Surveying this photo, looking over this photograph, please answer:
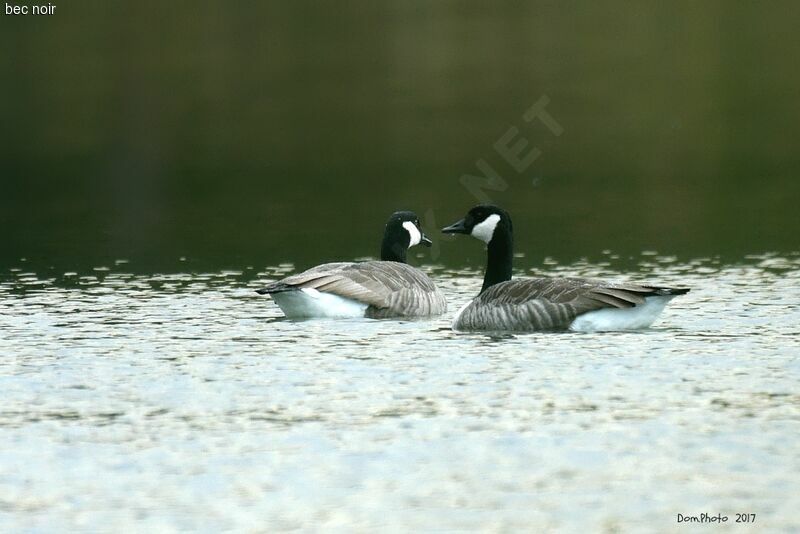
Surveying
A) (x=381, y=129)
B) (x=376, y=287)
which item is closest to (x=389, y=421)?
(x=376, y=287)

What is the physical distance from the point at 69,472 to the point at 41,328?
634 cm

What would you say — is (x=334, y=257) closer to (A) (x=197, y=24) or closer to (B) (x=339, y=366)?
(B) (x=339, y=366)

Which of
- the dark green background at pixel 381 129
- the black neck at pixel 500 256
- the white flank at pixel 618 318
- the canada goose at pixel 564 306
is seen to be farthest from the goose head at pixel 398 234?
the white flank at pixel 618 318

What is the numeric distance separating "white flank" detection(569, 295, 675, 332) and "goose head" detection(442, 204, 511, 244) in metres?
2.60

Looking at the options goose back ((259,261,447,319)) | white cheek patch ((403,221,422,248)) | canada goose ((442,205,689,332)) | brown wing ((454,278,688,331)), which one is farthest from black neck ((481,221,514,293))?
white cheek patch ((403,221,422,248))

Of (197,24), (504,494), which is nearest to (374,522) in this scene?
(504,494)

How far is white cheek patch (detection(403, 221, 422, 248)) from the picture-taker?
20438 mm

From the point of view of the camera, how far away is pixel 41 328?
A: 16.4m

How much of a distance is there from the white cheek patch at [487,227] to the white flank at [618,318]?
2673mm

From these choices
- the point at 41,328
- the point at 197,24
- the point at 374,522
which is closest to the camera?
the point at 374,522

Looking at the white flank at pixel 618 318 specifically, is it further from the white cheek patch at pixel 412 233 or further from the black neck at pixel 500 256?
the white cheek patch at pixel 412 233

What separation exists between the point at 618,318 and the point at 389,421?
483cm

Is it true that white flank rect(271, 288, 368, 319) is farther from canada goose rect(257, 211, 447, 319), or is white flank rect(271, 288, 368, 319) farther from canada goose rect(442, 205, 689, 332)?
canada goose rect(442, 205, 689, 332)

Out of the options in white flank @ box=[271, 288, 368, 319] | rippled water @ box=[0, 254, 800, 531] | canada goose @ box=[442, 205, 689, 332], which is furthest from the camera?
white flank @ box=[271, 288, 368, 319]
